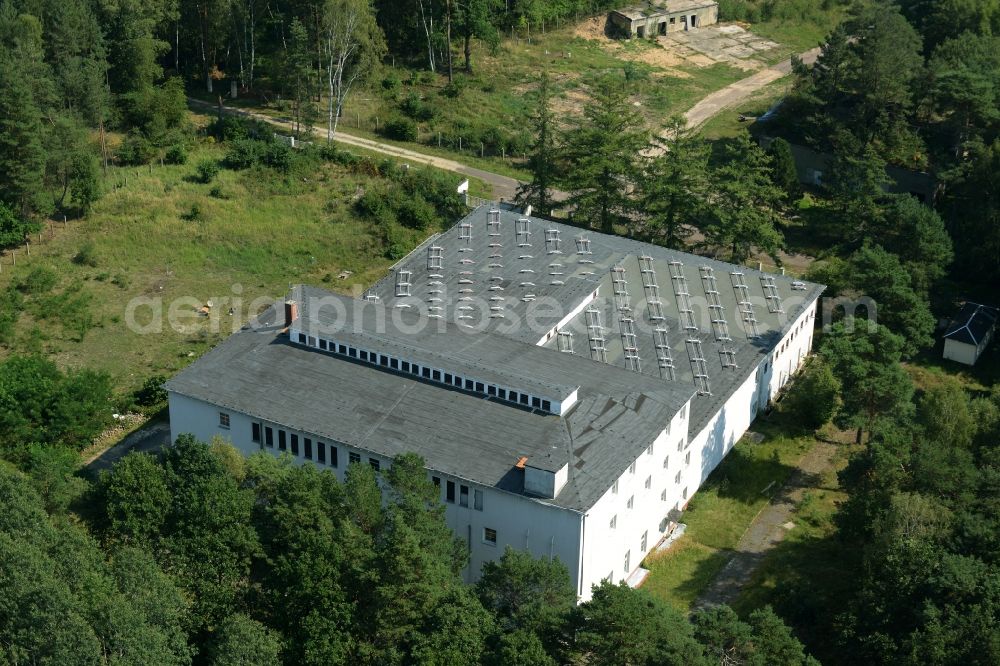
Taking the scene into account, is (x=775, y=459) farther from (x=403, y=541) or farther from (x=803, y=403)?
(x=403, y=541)

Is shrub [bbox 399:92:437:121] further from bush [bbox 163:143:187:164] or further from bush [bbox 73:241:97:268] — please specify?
bush [bbox 73:241:97:268]

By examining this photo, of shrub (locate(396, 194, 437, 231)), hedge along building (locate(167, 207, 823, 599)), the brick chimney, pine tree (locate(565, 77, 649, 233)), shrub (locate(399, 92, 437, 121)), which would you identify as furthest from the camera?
shrub (locate(399, 92, 437, 121))

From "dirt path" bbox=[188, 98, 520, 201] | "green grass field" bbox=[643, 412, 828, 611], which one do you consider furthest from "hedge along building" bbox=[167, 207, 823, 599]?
"dirt path" bbox=[188, 98, 520, 201]

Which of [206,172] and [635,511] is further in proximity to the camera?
[206,172]

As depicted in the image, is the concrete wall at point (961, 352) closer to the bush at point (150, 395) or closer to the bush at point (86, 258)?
the bush at point (150, 395)

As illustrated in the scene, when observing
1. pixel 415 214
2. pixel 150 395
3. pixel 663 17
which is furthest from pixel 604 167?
pixel 663 17

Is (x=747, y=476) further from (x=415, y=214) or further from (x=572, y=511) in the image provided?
(x=415, y=214)
